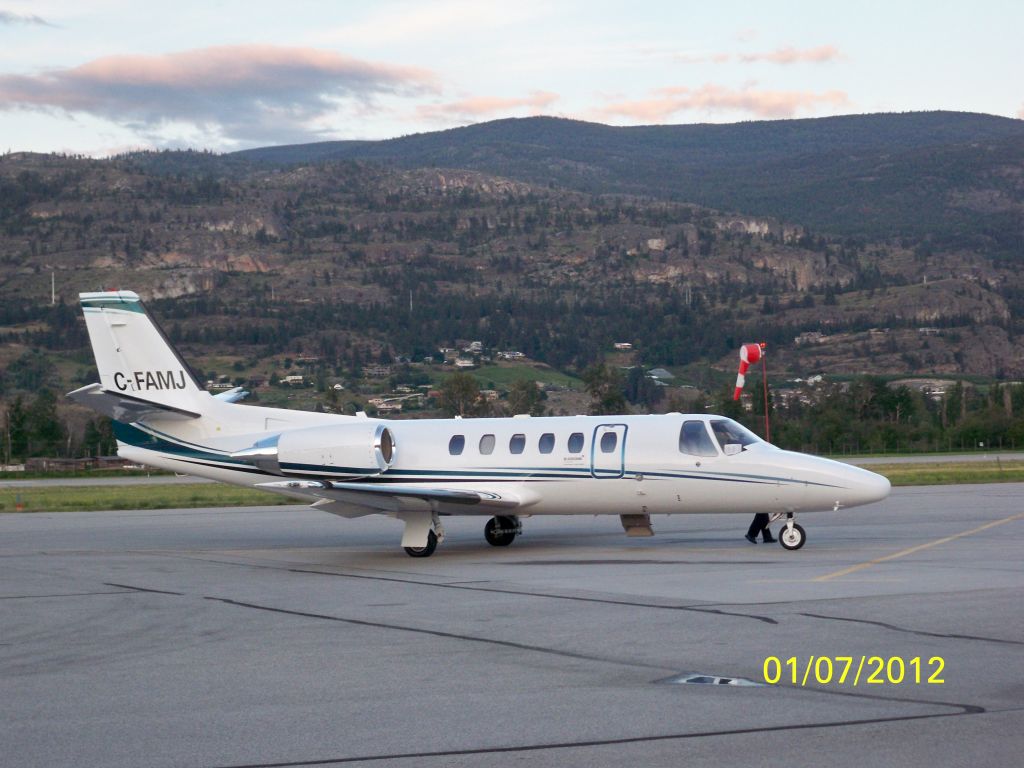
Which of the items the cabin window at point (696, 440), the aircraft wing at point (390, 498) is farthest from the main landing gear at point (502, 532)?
the cabin window at point (696, 440)

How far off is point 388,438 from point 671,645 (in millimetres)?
13286

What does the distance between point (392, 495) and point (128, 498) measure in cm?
2803

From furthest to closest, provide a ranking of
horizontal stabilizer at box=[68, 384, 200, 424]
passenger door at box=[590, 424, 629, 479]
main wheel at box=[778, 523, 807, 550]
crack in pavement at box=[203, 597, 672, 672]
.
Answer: horizontal stabilizer at box=[68, 384, 200, 424]
passenger door at box=[590, 424, 629, 479]
main wheel at box=[778, 523, 807, 550]
crack in pavement at box=[203, 597, 672, 672]

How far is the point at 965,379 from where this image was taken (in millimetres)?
158375

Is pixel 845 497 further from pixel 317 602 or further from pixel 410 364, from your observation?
pixel 410 364

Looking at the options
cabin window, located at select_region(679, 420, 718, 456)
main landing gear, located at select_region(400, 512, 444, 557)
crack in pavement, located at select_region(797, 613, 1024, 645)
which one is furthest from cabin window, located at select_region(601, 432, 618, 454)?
crack in pavement, located at select_region(797, 613, 1024, 645)

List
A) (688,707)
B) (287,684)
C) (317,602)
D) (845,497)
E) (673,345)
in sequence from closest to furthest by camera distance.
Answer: (688,707) < (287,684) < (317,602) < (845,497) < (673,345)

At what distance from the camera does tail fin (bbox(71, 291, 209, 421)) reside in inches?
1072

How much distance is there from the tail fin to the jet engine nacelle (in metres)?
2.91

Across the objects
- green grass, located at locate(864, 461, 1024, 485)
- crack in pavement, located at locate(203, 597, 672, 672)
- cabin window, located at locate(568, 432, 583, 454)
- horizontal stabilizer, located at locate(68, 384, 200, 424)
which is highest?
horizontal stabilizer, located at locate(68, 384, 200, 424)

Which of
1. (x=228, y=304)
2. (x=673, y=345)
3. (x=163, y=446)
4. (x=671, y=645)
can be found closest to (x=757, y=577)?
(x=671, y=645)

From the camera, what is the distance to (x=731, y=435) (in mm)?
23891
